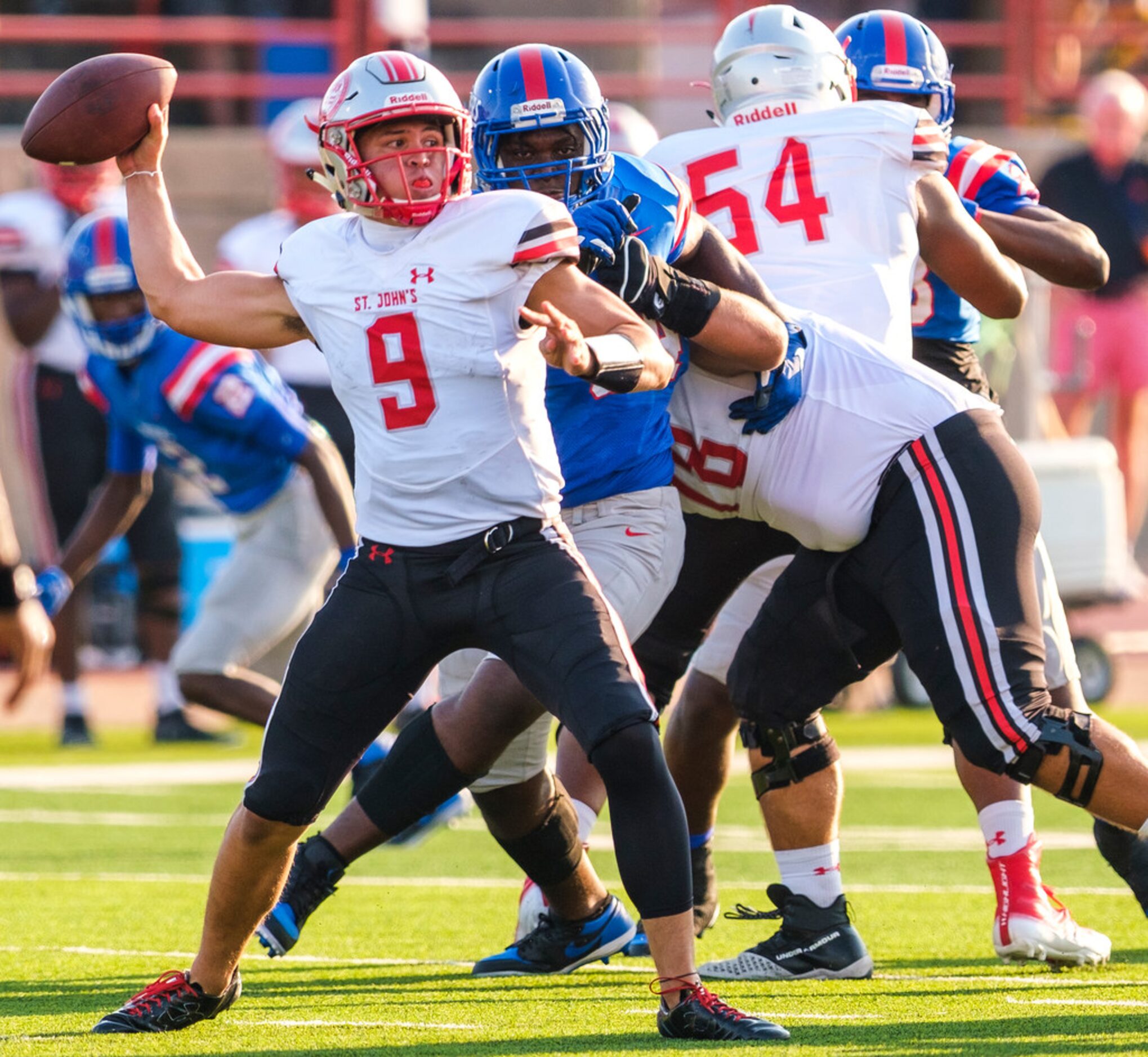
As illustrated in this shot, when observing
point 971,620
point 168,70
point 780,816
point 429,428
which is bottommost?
point 780,816

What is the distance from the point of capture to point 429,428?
369cm

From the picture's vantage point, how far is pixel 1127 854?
4535 mm

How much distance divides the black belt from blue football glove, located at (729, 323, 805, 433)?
2.22ft

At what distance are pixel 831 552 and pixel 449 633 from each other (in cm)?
90

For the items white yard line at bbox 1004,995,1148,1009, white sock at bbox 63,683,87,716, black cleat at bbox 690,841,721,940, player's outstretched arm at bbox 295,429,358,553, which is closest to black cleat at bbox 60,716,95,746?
white sock at bbox 63,683,87,716

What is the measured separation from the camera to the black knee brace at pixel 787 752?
14.6ft

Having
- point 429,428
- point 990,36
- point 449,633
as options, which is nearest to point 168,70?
point 429,428

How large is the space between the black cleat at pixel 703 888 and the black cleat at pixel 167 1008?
4.22ft

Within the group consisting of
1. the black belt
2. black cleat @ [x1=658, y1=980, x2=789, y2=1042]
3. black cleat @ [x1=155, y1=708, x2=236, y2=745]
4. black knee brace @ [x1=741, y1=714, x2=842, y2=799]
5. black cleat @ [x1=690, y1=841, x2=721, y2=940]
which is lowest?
black cleat @ [x1=155, y1=708, x2=236, y2=745]

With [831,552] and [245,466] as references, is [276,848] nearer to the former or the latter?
[831,552]

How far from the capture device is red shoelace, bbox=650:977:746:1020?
3.56 m

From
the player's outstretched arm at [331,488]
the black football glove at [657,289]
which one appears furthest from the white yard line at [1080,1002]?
the player's outstretched arm at [331,488]

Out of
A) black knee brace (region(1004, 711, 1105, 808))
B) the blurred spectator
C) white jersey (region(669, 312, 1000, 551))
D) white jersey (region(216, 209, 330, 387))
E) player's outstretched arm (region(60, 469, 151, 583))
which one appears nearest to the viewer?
black knee brace (region(1004, 711, 1105, 808))

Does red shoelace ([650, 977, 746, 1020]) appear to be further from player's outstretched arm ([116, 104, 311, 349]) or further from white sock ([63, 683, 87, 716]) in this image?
white sock ([63, 683, 87, 716])
